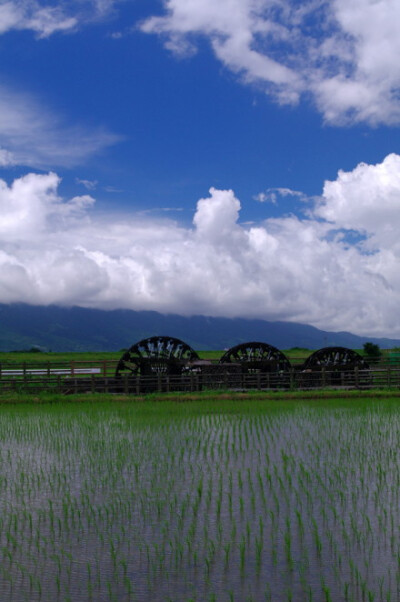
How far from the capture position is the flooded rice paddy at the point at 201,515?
22.6 feet

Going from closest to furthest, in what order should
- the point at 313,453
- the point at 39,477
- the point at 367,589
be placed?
the point at 367,589 < the point at 39,477 < the point at 313,453

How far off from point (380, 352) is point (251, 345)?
100 feet

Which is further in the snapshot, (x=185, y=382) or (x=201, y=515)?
(x=185, y=382)

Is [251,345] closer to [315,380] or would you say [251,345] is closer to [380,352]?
[315,380]

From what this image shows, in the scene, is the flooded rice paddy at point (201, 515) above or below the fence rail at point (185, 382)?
below

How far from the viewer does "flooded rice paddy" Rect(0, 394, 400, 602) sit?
6.89m

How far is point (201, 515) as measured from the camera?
934cm

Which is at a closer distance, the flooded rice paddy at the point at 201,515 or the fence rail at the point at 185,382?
the flooded rice paddy at the point at 201,515

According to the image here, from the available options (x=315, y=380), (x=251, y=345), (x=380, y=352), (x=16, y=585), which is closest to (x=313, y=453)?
(x=16, y=585)

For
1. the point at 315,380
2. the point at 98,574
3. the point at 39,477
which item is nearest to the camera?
the point at 98,574

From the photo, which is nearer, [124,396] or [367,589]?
[367,589]

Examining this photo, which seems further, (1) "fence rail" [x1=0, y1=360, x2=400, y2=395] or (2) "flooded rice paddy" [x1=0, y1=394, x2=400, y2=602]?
(1) "fence rail" [x1=0, y1=360, x2=400, y2=395]

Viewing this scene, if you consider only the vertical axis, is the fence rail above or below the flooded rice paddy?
above

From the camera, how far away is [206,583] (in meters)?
6.85
